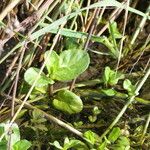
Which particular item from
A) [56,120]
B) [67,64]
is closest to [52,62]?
[67,64]

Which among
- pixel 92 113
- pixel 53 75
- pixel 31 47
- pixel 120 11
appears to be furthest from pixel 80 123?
pixel 120 11

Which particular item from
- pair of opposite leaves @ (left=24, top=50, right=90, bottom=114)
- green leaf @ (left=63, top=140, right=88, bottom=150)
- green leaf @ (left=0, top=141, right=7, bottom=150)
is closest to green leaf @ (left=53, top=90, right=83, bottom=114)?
pair of opposite leaves @ (left=24, top=50, right=90, bottom=114)

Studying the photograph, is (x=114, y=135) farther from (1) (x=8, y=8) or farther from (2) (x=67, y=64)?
(1) (x=8, y=8)

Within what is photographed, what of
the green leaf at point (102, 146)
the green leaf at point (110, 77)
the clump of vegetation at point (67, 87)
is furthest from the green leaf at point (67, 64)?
the green leaf at point (102, 146)

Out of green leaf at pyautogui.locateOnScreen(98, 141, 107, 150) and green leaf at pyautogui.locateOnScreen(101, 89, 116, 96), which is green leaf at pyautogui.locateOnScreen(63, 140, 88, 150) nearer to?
green leaf at pyautogui.locateOnScreen(98, 141, 107, 150)

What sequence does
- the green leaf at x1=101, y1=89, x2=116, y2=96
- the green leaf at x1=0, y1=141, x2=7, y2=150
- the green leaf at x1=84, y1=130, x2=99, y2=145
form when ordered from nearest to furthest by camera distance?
1. the green leaf at x1=0, y1=141, x2=7, y2=150
2. the green leaf at x1=84, y1=130, x2=99, y2=145
3. the green leaf at x1=101, y1=89, x2=116, y2=96

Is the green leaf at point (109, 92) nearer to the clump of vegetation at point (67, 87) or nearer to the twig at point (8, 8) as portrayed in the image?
the clump of vegetation at point (67, 87)

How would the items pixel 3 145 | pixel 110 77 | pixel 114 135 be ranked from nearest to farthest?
pixel 3 145, pixel 114 135, pixel 110 77
